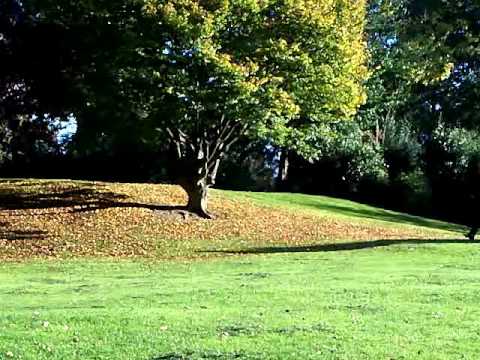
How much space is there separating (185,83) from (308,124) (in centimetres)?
559

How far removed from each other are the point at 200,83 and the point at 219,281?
34.1 feet

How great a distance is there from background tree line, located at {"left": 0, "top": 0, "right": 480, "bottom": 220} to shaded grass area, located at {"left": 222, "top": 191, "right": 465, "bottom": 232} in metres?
3.23

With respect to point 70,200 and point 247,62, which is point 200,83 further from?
point 70,200

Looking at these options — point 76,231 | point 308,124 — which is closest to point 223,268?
point 76,231

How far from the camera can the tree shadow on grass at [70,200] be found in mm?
27359

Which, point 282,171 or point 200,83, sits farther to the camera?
point 282,171

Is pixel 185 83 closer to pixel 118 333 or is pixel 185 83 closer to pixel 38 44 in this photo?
pixel 38 44

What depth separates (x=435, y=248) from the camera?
20.9 meters

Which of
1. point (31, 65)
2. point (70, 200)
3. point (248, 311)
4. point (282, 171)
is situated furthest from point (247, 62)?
point (282, 171)

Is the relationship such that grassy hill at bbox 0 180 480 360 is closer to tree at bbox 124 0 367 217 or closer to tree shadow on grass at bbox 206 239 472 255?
tree shadow on grass at bbox 206 239 472 255

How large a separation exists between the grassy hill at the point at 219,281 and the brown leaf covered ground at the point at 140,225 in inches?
2.5

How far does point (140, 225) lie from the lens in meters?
25.2

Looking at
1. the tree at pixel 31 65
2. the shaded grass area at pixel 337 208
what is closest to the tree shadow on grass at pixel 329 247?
the shaded grass area at pixel 337 208

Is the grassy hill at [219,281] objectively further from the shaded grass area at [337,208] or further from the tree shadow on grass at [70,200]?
the shaded grass area at [337,208]
